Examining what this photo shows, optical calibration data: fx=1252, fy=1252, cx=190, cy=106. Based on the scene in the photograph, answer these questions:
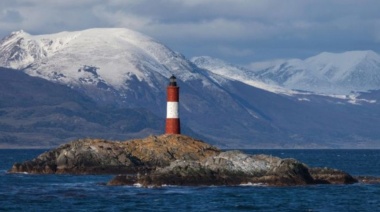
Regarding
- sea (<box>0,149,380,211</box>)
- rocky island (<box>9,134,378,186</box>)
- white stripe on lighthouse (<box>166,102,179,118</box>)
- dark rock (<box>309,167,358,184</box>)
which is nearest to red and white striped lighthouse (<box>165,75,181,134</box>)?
white stripe on lighthouse (<box>166,102,179,118</box>)

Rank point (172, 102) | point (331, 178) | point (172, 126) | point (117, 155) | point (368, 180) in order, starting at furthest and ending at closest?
point (172, 126)
point (172, 102)
point (117, 155)
point (368, 180)
point (331, 178)

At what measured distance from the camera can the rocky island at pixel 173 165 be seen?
11006 centimetres

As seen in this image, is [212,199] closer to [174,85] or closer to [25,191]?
[25,191]

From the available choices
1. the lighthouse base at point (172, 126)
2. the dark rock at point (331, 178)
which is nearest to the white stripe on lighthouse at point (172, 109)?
the lighthouse base at point (172, 126)

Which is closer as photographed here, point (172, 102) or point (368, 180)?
point (368, 180)

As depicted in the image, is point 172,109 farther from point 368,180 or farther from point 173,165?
point 173,165

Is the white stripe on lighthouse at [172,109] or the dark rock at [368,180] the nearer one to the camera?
the dark rock at [368,180]

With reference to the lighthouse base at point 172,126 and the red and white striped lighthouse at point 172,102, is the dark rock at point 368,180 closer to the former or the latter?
the red and white striped lighthouse at point 172,102

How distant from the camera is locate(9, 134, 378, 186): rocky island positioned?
110 meters

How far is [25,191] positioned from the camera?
107m

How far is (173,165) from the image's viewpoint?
11000cm

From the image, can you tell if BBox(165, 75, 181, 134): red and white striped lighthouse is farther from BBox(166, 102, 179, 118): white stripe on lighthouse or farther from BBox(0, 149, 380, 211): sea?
BBox(0, 149, 380, 211): sea

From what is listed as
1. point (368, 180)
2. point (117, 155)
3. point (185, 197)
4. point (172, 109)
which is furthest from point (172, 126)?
point (185, 197)

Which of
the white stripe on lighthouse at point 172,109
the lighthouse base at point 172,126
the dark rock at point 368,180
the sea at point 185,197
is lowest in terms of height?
the sea at point 185,197
